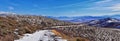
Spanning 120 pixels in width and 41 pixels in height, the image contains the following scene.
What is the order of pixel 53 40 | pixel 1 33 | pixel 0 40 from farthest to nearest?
pixel 1 33, pixel 53 40, pixel 0 40

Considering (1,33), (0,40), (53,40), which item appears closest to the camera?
(0,40)

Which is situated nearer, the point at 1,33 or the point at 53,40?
the point at 53,40

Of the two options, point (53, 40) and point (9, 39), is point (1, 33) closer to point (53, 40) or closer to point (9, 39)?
point (9, 39)

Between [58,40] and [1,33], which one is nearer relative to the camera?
[58,40]

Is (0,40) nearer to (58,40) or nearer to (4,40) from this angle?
(4,40)

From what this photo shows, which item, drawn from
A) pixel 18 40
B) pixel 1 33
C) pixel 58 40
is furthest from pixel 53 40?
pixel 1 33

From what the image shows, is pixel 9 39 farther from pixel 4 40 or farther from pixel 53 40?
pixel 53 40

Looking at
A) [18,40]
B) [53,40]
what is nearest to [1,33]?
[18,40]
